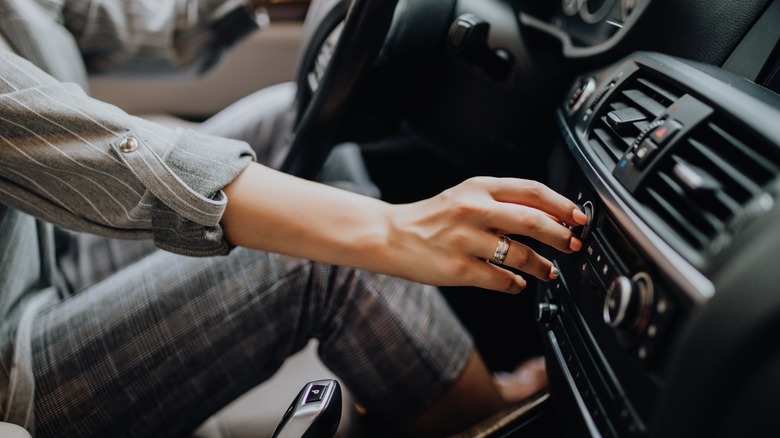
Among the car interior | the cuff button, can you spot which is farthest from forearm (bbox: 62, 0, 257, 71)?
the cuff button

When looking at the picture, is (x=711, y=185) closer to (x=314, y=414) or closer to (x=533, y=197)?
(x=533, y=197)

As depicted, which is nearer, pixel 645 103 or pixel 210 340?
pixel 645 103

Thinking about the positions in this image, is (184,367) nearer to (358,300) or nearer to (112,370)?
(112,370)

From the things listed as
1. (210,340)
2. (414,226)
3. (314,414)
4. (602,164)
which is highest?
(602,164)

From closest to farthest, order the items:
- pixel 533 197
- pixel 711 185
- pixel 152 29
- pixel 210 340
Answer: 1. pixel 711 185
2. pixel 533 197
3. pixel 210 340
4. pixel 152 29

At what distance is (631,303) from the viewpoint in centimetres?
36

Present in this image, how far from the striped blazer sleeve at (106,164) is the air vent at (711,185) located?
1.07 feet

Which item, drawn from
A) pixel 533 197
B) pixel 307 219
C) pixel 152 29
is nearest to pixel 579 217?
pixel 533 197

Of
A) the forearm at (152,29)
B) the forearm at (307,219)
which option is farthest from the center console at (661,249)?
the forearm at (152,29)

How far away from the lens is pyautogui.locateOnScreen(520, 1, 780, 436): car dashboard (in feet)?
0.93

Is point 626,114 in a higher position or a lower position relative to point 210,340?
higher

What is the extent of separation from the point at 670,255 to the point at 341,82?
377 millimetres

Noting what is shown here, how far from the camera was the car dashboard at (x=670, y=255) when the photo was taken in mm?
284

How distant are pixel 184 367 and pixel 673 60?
516 mm
